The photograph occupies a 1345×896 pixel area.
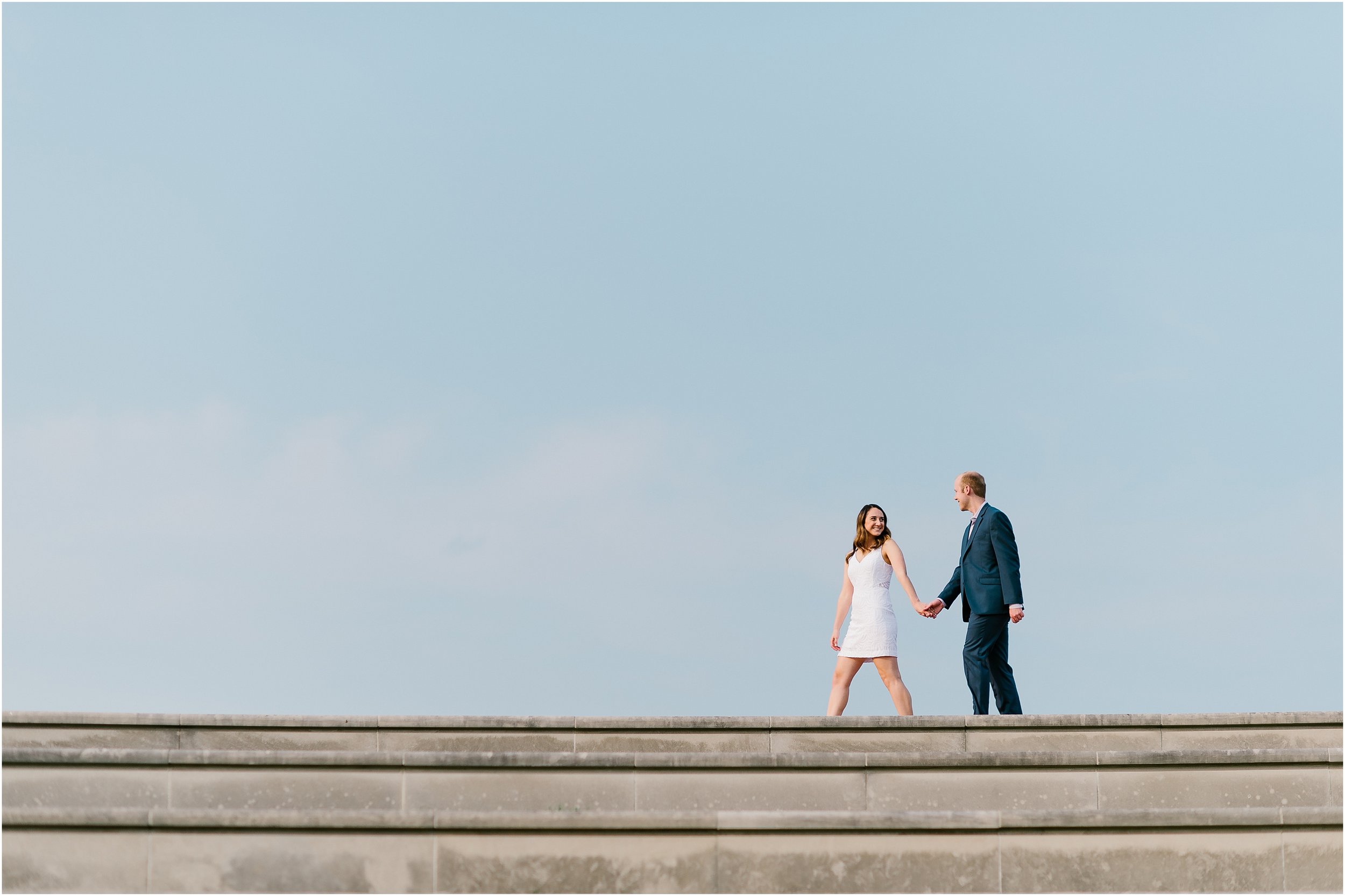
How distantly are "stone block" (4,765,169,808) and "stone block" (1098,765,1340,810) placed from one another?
18.9 ft

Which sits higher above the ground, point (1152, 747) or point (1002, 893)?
point (1152, 747)

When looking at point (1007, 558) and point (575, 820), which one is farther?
point (1007, 558)

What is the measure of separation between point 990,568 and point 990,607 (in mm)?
322

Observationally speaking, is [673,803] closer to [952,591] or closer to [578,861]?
[578,861]

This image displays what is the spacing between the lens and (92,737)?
9852mm

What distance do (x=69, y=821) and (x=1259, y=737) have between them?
25.7 ft

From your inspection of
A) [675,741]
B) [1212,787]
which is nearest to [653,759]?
[675,741]

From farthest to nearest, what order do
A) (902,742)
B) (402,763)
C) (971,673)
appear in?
(971,673) < (902,742) < (402,763)

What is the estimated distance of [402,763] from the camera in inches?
318

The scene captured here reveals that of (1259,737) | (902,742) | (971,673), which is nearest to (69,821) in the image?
(902,742)

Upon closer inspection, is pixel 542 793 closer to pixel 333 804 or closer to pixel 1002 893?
pixel 333 804

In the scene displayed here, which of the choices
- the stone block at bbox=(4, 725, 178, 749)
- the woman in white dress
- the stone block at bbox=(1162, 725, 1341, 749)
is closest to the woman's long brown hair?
the woman in white dress

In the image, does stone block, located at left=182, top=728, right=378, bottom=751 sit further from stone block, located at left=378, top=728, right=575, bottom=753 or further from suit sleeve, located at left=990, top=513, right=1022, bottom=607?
suit sleeve, located at left=990, top=513, right=1022, bottom=607

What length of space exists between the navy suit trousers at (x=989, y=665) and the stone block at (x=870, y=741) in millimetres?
1303
